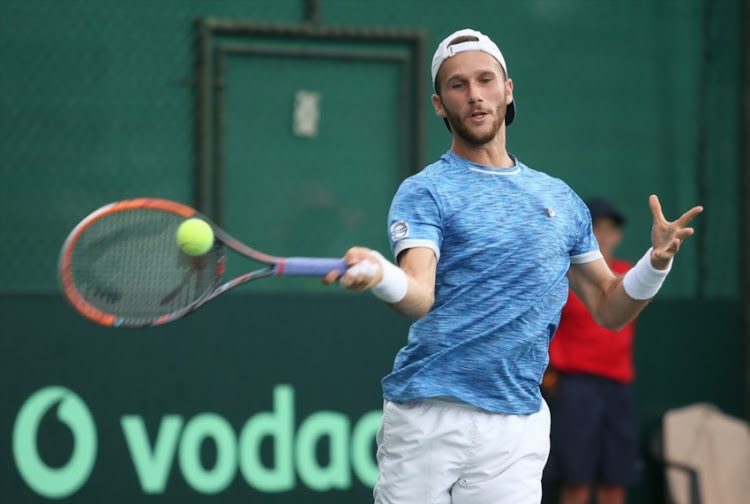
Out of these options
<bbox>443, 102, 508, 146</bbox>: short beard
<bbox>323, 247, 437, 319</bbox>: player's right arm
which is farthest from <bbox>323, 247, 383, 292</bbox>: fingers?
<bbox>443, 102, 508, 146</bbox>: short beard

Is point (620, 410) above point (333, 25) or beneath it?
beneath

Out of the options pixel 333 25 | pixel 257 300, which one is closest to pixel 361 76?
pixel 333 25

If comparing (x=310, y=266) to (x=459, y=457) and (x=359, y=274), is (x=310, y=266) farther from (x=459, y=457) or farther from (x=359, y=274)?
(x=459, y=457)

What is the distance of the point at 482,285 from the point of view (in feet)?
10.6

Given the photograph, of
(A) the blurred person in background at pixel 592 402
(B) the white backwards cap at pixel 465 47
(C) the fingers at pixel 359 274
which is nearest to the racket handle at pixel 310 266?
(C) the fingers at pixel 359 274

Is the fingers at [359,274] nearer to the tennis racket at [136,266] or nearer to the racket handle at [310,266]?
the racket handle at [310,266]

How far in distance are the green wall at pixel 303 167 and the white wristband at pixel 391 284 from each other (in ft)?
9.48

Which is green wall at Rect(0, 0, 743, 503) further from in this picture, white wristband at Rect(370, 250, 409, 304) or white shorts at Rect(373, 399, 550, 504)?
white wristband at Rect(370, 250, 409, 304)

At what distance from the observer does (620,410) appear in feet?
19.9

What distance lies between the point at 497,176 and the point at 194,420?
2760 millimetres

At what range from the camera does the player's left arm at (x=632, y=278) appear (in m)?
3.25

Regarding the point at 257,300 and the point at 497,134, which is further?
the point at 257,300

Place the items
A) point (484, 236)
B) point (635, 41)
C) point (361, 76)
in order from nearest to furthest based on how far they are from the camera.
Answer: point (484, 236) → point (361, 76) → point (635, 41)

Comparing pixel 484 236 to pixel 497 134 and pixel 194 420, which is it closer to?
pixel 497 134
